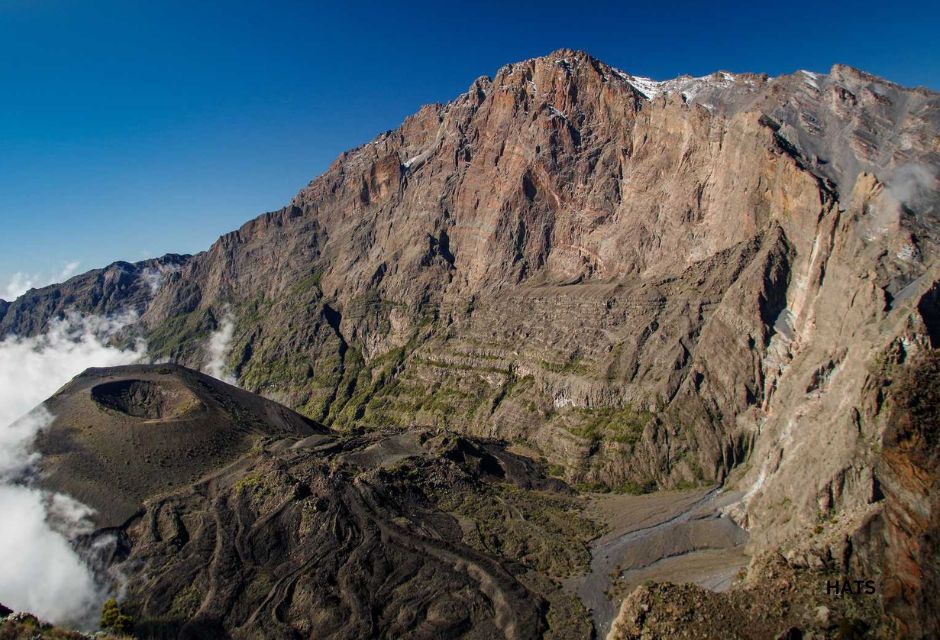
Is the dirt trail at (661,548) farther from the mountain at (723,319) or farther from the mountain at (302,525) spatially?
the mountain at (723,319)

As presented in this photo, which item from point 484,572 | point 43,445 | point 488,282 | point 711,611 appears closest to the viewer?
point 711,611

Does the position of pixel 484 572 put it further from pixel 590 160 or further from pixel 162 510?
pixel 590 160

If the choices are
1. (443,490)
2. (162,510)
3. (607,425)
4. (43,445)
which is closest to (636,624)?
(443,490)

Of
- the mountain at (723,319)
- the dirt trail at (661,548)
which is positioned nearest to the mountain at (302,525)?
the dirt trail at (661,548)

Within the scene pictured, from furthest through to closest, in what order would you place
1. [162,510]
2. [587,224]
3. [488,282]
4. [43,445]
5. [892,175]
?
[488,282], [587,224], [892,175], [43,445], [162,510]

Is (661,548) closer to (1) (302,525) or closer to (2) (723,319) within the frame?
(1) (302,525)

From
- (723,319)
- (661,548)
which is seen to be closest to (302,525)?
(661,548)
